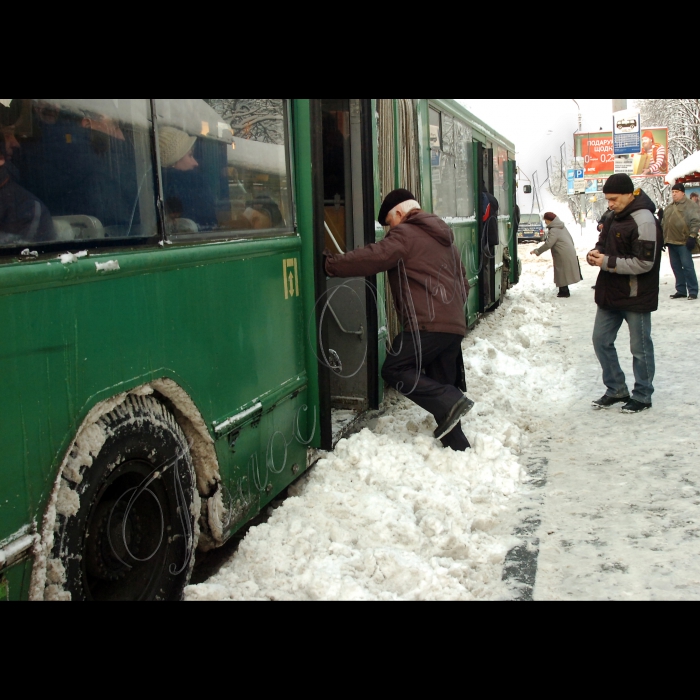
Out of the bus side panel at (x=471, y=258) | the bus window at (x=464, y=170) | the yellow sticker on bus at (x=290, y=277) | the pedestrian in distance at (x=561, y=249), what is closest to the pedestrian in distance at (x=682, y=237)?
the pedestrian in distance at (x=561, y=249)

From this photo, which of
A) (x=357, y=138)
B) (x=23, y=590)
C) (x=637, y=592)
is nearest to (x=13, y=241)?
(x=23, y=590)

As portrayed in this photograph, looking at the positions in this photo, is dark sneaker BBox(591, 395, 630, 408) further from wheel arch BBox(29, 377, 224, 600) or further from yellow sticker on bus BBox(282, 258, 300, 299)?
wheel arch BBox(29, 377, 224, 600)

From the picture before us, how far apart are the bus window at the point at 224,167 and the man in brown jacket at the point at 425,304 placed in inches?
38.7

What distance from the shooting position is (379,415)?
21.0 ft

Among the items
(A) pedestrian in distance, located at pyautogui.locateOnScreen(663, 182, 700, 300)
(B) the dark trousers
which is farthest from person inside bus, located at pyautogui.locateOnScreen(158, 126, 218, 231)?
(A) pedestrian in distance, located at pyautogui.locateOnScreen(663, 182, 700, 300)

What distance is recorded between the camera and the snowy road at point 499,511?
3.34 meters

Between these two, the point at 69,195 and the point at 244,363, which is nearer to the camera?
the point at 69,195

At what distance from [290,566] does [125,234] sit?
163 cm

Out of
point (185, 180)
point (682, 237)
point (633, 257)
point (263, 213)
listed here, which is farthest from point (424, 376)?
point (682, 237)

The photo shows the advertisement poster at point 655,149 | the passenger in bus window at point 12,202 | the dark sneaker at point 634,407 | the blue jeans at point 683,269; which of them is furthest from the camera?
the advertisement poster at point 655,149

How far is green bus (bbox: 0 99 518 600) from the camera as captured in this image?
7.14 feet

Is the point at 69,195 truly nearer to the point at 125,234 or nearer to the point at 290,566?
the point at 125,234

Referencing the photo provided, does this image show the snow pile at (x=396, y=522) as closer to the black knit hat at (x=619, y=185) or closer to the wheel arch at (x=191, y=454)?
the wheel arch at (x=191, y=454)

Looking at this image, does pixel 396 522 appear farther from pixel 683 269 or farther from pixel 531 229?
pixel 531 229
